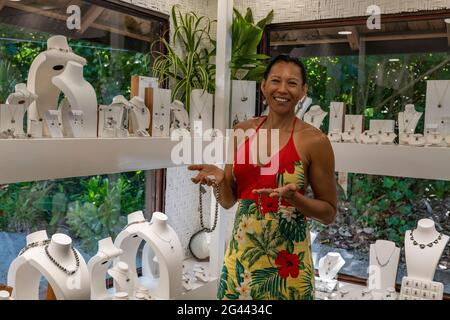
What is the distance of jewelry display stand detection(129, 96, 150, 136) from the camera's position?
234 centimetres

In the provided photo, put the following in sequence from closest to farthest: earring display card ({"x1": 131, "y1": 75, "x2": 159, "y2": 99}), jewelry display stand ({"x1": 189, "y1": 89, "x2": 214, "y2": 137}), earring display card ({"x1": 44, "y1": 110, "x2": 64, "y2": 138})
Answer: earring display card ({"x1": 44, "y1": 110, "x2": 64, "y2": 138}) < earring display card ({"x1": 131, "y1": 75, "x2": 159, "y2": 99}) < jewelry display stand ({"x1": 189, "y1": 89, "x2": 214, "y2": 137})

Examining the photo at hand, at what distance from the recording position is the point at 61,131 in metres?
1.96

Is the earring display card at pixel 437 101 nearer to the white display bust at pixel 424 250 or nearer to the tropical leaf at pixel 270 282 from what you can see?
the white display bust at pixel 424 250

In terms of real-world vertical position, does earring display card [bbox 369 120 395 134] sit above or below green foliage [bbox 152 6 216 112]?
below

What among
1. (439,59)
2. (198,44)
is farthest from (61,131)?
(439,59)

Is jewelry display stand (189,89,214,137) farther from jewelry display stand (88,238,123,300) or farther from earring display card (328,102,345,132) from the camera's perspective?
jewelry display stand (88,238,123,300)

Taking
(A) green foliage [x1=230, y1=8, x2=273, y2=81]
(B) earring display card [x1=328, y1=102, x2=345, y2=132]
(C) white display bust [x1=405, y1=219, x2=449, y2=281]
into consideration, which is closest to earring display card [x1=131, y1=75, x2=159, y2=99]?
(A) green foliage [x1=230, y1=8, x2=273, y2=81]

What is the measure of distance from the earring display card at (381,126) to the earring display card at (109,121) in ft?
4.07

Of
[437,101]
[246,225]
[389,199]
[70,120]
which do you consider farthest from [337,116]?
[70,120]

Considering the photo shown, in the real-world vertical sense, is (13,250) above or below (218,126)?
below

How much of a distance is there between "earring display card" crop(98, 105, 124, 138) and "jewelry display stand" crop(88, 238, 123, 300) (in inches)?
18.2
